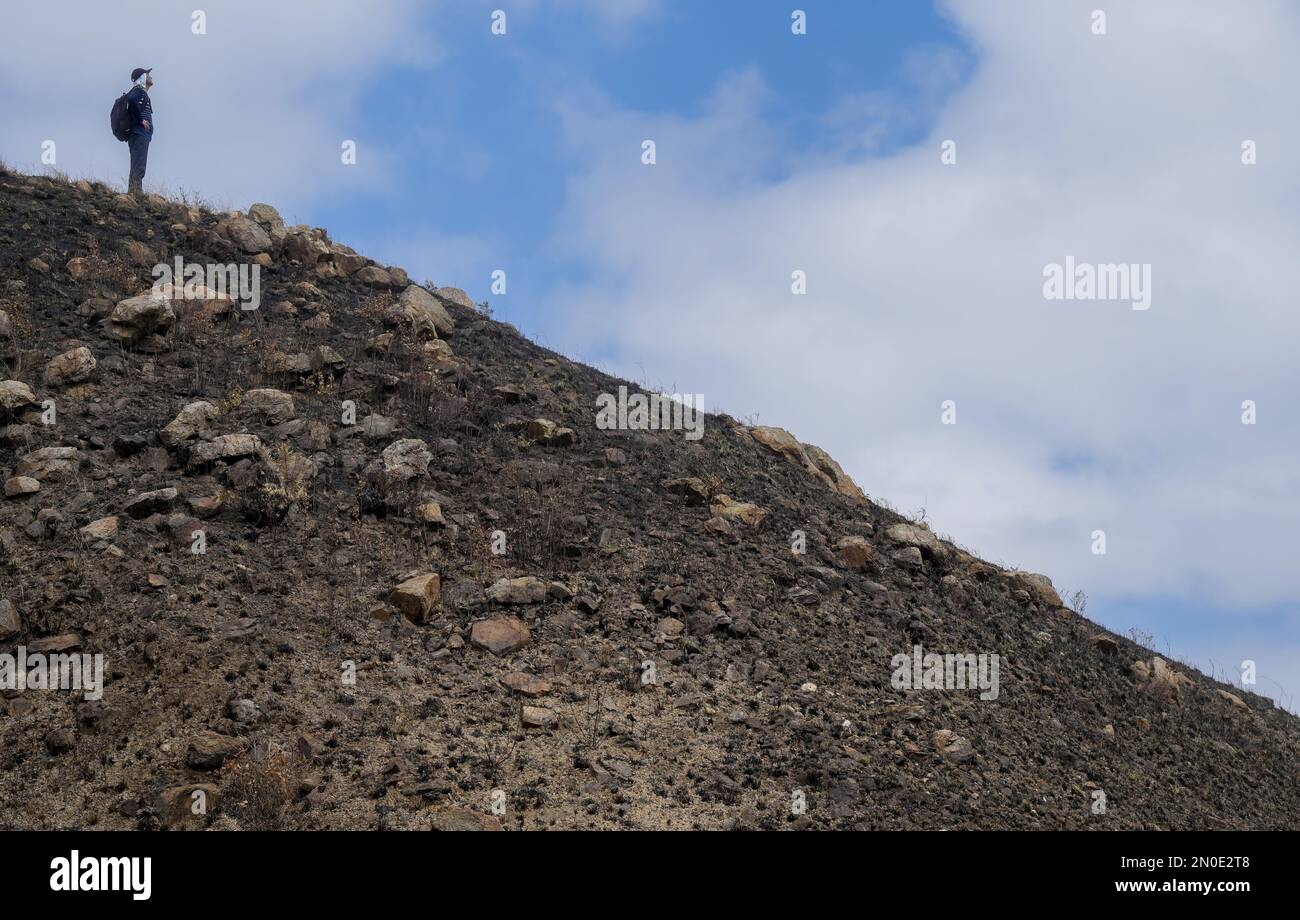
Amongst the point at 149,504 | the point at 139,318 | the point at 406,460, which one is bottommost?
the point at 149,504

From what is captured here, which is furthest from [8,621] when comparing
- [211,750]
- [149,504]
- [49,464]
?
[211,750]

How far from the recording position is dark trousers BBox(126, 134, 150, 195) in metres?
18.6

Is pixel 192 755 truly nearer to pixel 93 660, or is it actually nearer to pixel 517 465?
pixel 93 660

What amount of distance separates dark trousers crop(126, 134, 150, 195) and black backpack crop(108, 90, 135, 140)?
0.15 m

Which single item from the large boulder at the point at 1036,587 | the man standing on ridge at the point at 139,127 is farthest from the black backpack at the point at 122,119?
the large boulder at the point at 1036,587

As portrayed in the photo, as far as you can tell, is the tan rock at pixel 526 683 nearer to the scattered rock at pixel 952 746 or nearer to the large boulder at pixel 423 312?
the scattered rock at pixel 952 746

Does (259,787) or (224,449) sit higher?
(224,449)

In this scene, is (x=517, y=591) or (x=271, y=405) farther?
(x=271, y=405)

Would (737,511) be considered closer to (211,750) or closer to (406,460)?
(406,460)

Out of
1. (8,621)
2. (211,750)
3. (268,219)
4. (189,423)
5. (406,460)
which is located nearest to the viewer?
(211,750)

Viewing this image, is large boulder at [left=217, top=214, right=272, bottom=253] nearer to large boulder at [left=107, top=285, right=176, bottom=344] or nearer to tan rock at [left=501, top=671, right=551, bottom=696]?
large boulder at [left=107, top=285, right=176, bottom=344]

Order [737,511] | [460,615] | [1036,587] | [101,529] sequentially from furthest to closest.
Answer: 1. [1036,587]
2. [737,511]
3. [460,615]
4. [101,529]

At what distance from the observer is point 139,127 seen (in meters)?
18.3

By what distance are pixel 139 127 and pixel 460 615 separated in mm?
12132
